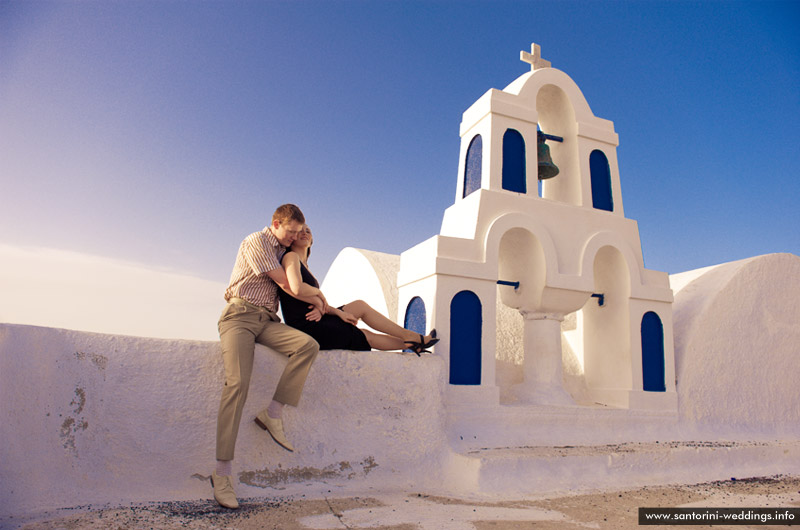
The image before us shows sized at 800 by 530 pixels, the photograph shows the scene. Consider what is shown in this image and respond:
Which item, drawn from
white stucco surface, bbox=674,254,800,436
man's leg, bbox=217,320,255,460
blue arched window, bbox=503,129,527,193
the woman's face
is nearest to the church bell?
blue arched window, bbox=503,129,527,193

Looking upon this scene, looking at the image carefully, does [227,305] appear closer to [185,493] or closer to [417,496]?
[185,493]

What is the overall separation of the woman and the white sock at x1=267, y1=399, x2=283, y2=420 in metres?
0.68

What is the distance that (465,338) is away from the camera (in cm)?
598

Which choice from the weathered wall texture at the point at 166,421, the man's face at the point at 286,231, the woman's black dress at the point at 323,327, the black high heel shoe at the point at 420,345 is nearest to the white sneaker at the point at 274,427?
the weathered wall texture at the point at 166,421

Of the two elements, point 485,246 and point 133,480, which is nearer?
point 133,480

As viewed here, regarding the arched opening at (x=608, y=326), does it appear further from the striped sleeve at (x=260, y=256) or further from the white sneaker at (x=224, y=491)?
the white sneaker at (x=224, y=491)

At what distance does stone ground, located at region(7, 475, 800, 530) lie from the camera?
3.43 metres

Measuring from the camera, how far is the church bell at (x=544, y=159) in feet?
23.8

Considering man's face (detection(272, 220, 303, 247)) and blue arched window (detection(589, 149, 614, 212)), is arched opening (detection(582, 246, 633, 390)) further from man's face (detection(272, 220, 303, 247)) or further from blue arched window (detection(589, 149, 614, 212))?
man's face (detection(272, 220, 303, 247))

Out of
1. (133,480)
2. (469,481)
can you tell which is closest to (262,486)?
(133,480)

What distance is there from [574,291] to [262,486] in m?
4.15

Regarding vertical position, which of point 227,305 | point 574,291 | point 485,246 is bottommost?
point 227,305

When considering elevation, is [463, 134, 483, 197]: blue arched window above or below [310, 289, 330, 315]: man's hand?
above

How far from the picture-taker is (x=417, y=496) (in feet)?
15.1
